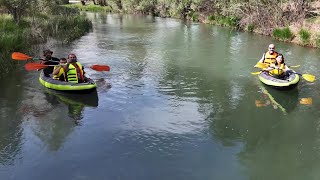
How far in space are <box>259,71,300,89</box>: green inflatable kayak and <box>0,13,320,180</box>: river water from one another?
0.31m

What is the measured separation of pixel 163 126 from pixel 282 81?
15.2 feet

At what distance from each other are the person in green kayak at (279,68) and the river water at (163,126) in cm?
59

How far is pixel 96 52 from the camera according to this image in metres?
20.6

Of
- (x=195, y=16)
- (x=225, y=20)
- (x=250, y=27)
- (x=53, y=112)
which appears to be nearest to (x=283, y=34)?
(x=250, y=27)

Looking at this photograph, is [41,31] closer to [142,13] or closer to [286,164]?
[286,164]

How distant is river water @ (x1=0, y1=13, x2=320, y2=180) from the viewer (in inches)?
306

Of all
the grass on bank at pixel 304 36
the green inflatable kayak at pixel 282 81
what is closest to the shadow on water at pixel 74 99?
the green inflatable kayak at pixel 282 81

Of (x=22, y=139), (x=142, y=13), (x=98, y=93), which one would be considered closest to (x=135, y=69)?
(x=98, y=93)

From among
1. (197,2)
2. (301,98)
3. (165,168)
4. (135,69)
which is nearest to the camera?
(165,168)

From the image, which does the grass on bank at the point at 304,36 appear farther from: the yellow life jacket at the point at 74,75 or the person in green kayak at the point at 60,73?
the person in green kayak at the point at 60,73

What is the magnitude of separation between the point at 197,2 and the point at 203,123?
30.8 meters

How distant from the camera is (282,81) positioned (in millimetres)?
12344

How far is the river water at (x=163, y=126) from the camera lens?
7.76 m

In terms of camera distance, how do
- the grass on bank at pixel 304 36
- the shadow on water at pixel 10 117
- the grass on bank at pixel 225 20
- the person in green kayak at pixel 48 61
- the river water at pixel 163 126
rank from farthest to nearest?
the grass on bank at pixel 225 20 < the grass on bank at pixel 304 36 < the person in green kayak at pixel 48 61 < the shadow on water at pixel 10 117 < the river water at pixel 163 126
